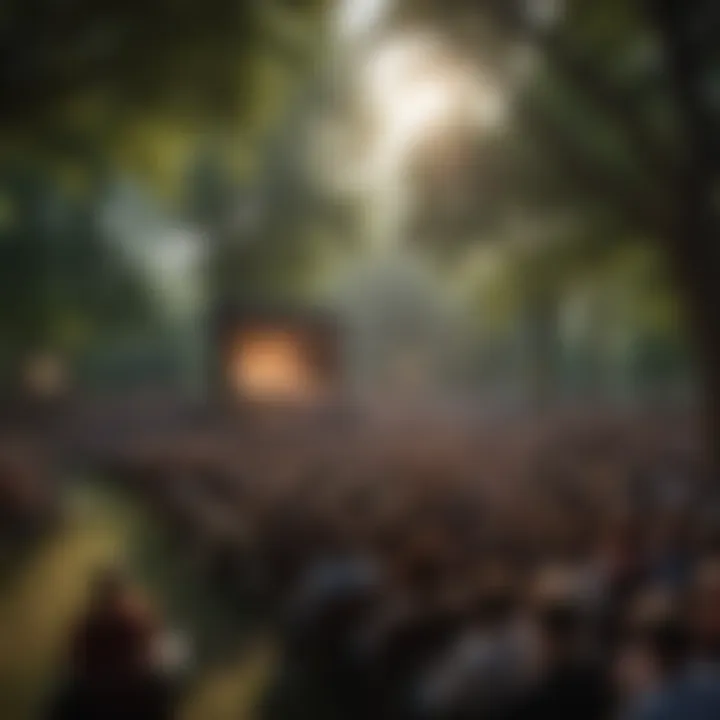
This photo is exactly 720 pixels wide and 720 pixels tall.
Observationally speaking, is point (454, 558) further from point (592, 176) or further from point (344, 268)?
point (592, 176)

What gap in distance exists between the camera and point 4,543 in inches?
63.1

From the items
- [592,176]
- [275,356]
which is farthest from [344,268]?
[592,176]

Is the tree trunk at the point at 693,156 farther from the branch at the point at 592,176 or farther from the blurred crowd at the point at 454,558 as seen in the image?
the blurred crowd at the point at 454,558

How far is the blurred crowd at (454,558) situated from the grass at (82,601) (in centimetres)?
4

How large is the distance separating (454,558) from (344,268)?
1.72ft

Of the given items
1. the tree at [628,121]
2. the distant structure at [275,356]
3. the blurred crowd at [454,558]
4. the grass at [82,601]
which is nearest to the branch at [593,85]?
the tree at [628,121]

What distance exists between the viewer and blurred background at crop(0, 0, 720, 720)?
1.63 m

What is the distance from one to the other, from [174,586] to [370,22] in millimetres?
1015

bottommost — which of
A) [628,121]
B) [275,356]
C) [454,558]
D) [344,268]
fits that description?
[454,558]

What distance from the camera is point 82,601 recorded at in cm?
155

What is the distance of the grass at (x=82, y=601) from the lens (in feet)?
4.97

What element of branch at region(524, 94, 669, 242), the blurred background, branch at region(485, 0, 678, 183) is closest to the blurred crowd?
the blurred background

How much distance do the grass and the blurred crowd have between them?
4cm

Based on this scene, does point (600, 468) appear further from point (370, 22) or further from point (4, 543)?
point (4, 543)
